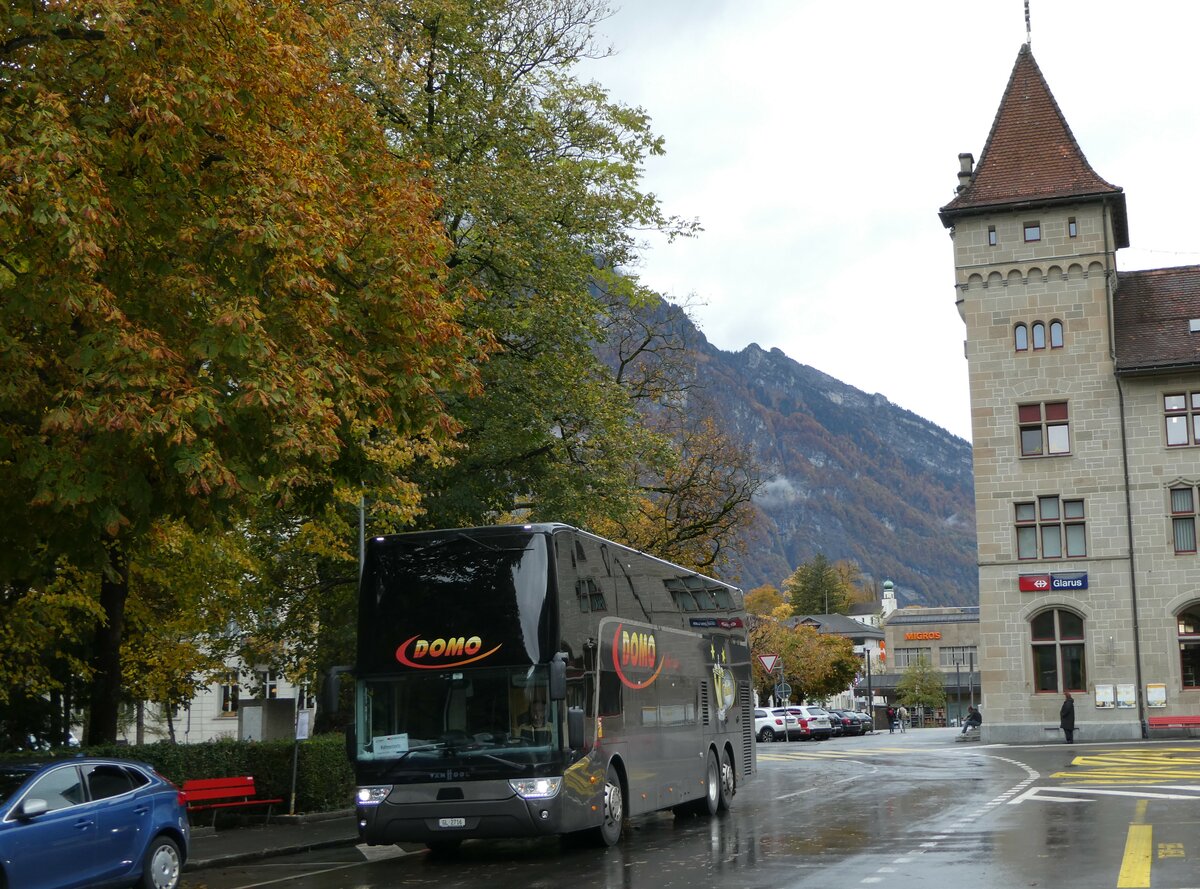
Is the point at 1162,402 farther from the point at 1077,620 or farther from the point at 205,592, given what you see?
the point at 205,592

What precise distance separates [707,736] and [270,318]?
445 inches

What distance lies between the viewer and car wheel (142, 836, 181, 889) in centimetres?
1389

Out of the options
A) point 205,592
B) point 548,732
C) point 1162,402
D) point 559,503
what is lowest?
point 548,732

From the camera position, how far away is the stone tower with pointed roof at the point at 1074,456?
47.0m

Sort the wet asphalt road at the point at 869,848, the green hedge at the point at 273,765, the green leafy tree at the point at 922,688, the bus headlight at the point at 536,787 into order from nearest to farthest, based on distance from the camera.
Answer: the wet asphalt road at the point at 869,848, the bus headlight at the point at 536,787, the green hedge at the point at 273,765, the green leafy tree at the point at 922,688

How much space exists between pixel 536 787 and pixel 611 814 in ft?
6.71

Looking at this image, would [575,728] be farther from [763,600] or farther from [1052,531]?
[763,600]

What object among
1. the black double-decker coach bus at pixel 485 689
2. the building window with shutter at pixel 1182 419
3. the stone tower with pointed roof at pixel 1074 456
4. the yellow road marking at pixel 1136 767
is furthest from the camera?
the building window with shutter at pixel 1182 419

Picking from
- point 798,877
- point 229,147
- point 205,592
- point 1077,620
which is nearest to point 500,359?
point 205,592

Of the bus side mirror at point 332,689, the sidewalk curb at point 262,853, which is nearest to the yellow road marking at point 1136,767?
the sidewalk curb at point 262,853

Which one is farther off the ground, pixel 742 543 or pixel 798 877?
pixel 742 543

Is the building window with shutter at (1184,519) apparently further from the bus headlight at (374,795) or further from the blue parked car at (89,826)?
the blue parked car at (89,826)

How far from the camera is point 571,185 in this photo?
2947 centimetres

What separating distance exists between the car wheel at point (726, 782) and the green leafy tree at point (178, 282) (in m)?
9.65
